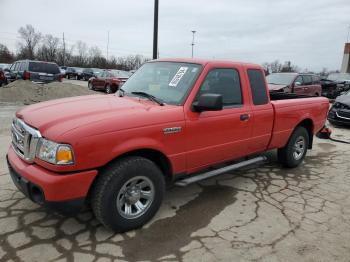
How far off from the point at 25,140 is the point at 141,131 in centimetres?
118

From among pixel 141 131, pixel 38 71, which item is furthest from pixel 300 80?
Result: pixel 141 131

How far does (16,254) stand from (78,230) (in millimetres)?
666

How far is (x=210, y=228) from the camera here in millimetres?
3727

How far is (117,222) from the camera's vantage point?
3395 mm

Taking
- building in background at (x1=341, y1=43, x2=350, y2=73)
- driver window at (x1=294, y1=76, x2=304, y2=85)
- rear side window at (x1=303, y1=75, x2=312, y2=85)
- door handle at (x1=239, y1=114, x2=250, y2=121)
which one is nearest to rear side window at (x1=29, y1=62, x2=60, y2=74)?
driver window at (x1=294, y1=76, x2=304, y2=85)

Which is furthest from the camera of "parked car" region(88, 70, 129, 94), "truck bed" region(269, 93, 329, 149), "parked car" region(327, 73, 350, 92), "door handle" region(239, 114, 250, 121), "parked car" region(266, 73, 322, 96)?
"parked car" region(327, 73, 350, 92)

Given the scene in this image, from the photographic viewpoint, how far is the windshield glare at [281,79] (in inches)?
535

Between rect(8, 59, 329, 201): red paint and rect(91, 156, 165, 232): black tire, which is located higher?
rect(8, 59, 329, 201): red paint

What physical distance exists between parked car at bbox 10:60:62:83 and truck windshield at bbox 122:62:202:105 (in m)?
12.4

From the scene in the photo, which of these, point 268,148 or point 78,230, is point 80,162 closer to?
point 78,230

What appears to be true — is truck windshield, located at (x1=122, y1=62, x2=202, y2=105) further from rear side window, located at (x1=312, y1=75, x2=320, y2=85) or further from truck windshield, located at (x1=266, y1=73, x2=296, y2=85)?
rear side window, located at (x1=312, y1=75, x2=320, y2=85)

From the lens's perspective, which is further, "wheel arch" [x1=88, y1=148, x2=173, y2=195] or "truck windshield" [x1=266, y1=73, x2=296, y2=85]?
"truck windshield" [x1=266, y1=73, x2=296, y2=85]

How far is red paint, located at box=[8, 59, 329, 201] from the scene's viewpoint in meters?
3.01

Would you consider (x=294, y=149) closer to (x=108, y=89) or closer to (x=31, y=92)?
(x=31, y=92)
